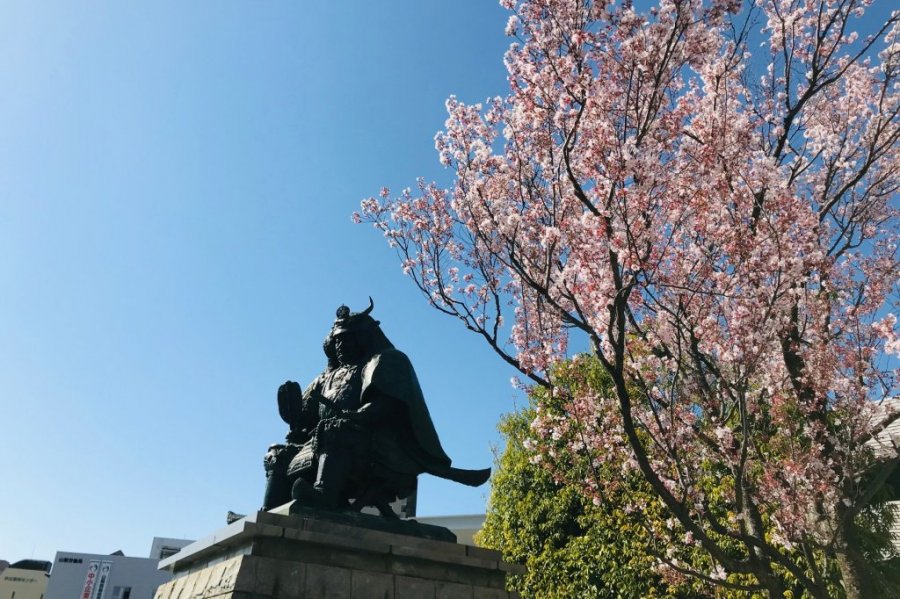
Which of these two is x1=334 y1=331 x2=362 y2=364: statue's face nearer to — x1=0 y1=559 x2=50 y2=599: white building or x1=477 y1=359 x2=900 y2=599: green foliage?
x1=477 y1=359 x2=900 y2=599: green foliage

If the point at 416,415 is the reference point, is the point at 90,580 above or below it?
above

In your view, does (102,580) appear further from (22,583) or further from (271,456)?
(271,456)

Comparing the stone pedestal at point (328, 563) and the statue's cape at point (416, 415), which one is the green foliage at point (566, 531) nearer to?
the statue's cape at point (416, 415)

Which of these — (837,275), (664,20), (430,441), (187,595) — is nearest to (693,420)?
(837,275)

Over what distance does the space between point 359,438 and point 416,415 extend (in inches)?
25.9

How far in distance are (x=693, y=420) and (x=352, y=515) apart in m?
5.48

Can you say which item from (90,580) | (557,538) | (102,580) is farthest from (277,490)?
(90,580)

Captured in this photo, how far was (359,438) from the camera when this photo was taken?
6367 millimetres

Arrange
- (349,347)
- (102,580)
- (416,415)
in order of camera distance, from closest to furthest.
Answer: (416,415) < (349,347) < (102,580)

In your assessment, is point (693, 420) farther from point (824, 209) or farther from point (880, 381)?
point (824, 209)

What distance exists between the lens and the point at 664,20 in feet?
26.5

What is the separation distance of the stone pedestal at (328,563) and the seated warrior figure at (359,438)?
45cm

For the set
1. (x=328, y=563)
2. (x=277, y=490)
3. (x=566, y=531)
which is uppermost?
(x=566, y=531)

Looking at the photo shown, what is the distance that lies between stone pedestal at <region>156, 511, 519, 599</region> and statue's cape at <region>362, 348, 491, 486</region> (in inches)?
26.7
